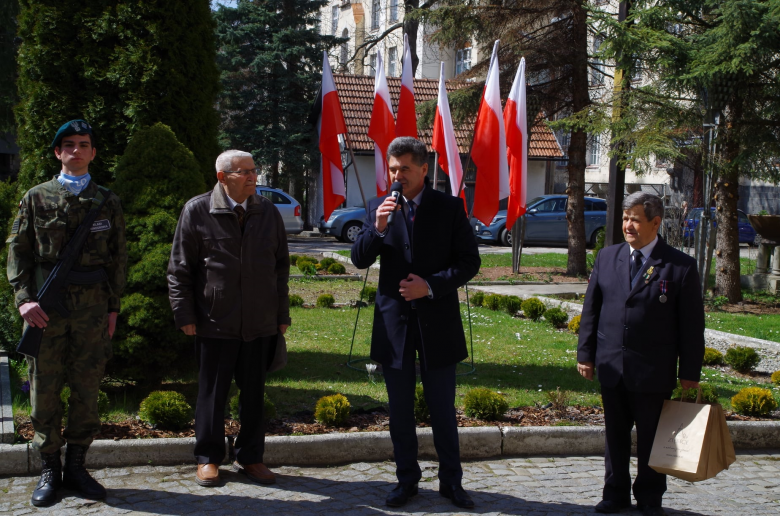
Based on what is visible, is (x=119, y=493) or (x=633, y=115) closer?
(x=119, y=493)

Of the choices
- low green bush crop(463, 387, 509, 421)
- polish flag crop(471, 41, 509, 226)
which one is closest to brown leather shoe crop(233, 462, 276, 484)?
low green bush crop(463, 387, 509, 421)

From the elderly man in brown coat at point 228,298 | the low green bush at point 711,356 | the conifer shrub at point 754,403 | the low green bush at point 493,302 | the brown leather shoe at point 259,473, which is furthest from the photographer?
the low green bush at point 493,302

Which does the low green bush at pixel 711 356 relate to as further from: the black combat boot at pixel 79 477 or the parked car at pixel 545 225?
the parked car at pixel 545 225

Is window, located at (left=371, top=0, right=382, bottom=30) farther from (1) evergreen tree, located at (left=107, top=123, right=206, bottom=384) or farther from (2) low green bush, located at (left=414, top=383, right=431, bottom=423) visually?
(2) low green bush, located at (left=414, top=383, right=431, bottom=423)

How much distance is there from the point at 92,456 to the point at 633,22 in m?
11.1

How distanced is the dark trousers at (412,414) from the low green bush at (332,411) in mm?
1093

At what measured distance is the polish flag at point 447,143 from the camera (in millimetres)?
8633

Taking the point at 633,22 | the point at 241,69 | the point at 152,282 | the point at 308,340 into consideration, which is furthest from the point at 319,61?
the point at 152,282

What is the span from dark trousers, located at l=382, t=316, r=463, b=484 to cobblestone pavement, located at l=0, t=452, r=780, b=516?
20 cm

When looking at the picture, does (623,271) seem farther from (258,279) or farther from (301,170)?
(301,170)

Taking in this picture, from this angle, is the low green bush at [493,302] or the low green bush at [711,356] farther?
the low green bush at [493,302]

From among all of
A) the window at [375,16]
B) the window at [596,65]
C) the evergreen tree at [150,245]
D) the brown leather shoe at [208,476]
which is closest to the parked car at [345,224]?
the window at [596,65]

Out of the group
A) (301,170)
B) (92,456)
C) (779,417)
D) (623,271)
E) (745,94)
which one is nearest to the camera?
(623,271)

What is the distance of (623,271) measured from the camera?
14.8 feet
